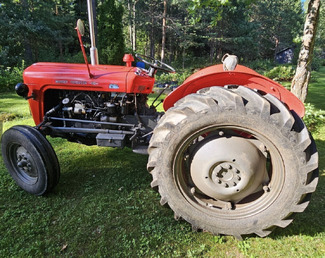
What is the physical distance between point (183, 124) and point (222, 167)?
18.9 inches

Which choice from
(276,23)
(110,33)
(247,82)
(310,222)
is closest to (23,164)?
(247,82)

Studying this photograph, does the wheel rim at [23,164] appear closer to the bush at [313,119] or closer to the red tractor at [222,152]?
the red tractor at [222,152]

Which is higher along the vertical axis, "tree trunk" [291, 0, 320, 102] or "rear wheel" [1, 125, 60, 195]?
"tree trunk" [291, 0, 320, 102]

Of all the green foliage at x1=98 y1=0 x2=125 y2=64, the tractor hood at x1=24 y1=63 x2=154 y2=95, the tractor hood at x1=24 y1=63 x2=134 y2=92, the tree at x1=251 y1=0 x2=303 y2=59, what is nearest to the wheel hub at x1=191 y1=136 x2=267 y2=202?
the tractor hood at x1=24 y1=63 x2=154 y2=95

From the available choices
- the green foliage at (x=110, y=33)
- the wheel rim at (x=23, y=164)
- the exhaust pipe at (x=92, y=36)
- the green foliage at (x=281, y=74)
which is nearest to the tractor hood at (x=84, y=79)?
the exhaust pipe at (x=92, y=36)

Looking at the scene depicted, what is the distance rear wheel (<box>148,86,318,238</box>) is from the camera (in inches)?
65.0

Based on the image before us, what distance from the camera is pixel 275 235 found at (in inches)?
73.9

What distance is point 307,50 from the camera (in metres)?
4.15

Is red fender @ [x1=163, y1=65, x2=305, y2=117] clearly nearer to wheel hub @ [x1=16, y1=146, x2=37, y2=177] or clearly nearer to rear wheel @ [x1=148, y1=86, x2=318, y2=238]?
rear wheel @ [x1=148, y1=86, x2=318, y2=238]

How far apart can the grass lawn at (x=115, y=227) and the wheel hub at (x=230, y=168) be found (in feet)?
1.29

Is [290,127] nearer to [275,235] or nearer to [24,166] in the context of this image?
[275,235]

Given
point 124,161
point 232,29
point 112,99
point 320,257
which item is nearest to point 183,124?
point 112,99

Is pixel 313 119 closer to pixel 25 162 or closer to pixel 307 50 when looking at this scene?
pixel 307 50

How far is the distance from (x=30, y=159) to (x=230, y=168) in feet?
6.63
